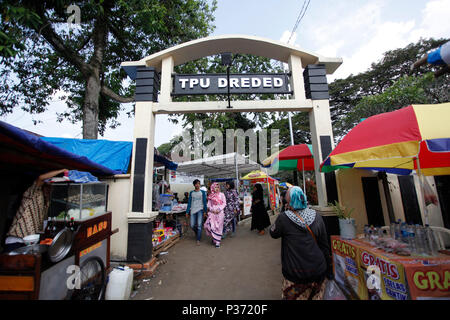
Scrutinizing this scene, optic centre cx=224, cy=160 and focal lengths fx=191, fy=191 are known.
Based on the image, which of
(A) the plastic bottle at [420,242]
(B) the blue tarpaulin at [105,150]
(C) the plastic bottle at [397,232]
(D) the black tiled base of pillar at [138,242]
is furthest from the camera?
(B) the blue tarpaulin at [105,150]

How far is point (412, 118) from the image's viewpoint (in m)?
2.12

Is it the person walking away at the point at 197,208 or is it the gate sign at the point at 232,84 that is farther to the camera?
the person walking away at the point at 197,208

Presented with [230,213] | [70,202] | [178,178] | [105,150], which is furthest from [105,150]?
[178,178]

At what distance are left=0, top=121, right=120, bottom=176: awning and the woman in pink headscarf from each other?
10.4 ft

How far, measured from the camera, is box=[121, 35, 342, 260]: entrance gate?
4109 mm

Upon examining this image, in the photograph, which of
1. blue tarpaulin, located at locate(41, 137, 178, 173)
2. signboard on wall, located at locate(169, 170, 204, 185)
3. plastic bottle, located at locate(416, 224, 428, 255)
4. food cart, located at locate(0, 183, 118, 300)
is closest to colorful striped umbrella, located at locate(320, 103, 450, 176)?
plastic bottle, located at locate(416, 224, 428, 255)

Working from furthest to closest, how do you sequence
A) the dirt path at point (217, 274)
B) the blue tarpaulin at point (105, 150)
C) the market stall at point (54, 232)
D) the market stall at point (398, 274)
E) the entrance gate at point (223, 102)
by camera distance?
the blue tarpaulin at point (105, 150) → the entrance gate at point (223, 102) → the dirt path at point (217, 274) → the market stall at point (398, 274) → the market stall at point (54, 232)

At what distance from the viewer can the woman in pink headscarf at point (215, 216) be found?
535 cm

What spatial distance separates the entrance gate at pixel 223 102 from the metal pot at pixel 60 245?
5.22 feet

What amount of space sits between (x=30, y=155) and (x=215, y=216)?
4238mm

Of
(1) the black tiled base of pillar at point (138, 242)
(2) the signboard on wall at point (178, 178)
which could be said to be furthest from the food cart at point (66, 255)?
(2) the signboard on wall at point (178, 178)

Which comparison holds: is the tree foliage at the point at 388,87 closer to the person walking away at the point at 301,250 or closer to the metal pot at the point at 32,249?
the person walking away at the point at 301,250
